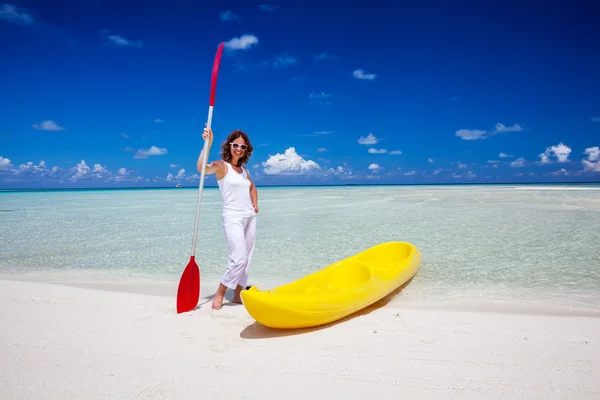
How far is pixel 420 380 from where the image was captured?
233cm

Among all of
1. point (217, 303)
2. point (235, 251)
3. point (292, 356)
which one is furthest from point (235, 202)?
point (292, 356)

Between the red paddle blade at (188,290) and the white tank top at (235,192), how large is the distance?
706 millimetres

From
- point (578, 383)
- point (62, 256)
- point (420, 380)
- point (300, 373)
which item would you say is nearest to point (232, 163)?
point (300, 373)

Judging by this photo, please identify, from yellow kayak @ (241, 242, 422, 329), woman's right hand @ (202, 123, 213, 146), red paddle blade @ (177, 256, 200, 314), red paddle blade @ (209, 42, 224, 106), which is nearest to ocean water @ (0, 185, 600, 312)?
yellow kayak @ (241, 242, 422, 329)

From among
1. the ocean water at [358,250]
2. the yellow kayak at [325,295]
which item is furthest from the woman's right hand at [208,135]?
the ocean water at [358,250]

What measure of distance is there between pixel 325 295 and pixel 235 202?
1.39 metres

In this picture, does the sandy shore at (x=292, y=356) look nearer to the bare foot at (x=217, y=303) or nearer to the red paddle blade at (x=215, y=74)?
the bare foot at (x=217, y=303)

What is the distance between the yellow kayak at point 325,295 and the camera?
2955mm

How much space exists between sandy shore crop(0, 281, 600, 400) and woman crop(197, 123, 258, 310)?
0.40 metres

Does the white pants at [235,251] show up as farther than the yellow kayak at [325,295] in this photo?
Yes

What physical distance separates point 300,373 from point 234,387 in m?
0.45

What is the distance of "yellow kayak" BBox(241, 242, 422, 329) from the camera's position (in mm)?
2955

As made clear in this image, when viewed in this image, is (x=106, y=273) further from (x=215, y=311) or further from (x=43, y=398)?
(x=43, y=398)

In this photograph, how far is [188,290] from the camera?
12.5 feet
